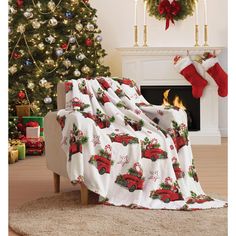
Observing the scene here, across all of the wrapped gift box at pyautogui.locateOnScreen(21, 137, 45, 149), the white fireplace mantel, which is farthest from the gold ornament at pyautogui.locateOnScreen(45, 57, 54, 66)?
the wrapped gift box at pyautogui.locateOnScreen(21, 137, 45, 149)

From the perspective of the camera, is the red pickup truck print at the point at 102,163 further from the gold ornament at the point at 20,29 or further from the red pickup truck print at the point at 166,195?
the gold ornament at the point at 20,29

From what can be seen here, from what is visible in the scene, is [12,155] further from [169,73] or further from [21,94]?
[169,73]

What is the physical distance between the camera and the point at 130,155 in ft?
10.9

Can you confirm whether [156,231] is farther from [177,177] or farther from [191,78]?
[191,78]

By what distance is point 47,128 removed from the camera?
3787mm

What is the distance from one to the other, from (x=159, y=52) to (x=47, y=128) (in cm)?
334

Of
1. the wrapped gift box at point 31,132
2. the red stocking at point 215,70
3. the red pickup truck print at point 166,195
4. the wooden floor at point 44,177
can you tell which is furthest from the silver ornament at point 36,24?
the red pickup truck print at point 166,195

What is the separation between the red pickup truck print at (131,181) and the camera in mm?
3291

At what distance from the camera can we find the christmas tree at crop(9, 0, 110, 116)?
21.4ft

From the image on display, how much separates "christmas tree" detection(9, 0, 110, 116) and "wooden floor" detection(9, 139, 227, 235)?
1.18 meters

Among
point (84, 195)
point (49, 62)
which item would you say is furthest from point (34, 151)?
point (84, 195)

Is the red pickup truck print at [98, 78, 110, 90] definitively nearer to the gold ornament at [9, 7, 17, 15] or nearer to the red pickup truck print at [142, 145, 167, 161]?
the red pickup truck print at [142, 145, 167, 161]

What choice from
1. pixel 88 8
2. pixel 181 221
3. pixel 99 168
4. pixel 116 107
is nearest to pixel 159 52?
pixel 88 8

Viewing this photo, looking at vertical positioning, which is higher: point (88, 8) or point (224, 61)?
point (88, 8)
